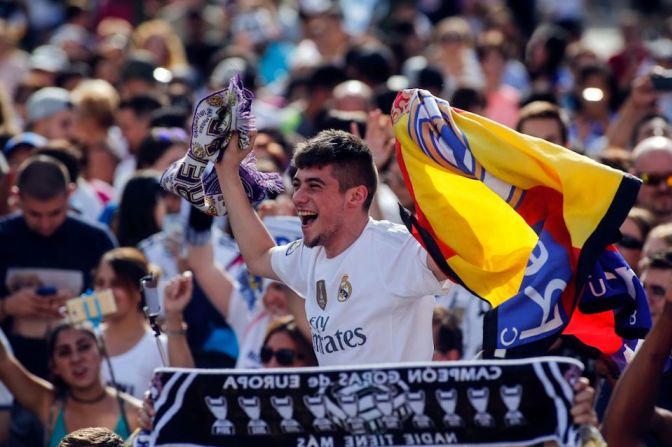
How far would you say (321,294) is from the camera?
5531mm

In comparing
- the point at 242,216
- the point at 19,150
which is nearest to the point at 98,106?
the point at 19,150

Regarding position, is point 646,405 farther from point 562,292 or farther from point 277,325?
point 277,325

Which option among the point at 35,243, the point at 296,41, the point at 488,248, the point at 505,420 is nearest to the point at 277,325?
the point at 35,243

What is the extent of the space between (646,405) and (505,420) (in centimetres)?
48

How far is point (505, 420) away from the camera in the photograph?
14.4 ft

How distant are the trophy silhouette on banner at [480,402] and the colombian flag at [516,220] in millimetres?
854

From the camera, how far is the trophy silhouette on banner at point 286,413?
4441 mm

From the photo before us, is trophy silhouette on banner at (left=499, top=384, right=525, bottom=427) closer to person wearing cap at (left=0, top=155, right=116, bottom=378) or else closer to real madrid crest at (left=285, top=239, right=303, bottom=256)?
real madrid crest at (left=285, top=239, right=303, bottom=256)

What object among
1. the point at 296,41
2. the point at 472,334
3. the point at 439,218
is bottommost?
the point at 472,334

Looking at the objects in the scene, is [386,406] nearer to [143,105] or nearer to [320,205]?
[320,205]

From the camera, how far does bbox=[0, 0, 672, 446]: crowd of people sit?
5445mm

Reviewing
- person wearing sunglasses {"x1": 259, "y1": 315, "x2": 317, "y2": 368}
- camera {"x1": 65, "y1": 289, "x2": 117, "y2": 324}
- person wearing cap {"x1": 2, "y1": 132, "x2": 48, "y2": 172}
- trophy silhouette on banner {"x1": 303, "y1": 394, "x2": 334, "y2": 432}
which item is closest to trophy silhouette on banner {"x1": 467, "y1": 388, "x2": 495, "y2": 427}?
trophy silhouette on banner {"x1": 303, "y1": 394, "x2": 334, "y2": 432}

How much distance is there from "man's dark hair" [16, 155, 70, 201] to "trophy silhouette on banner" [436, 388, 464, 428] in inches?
175

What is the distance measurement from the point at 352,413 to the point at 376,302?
3.16 feet
